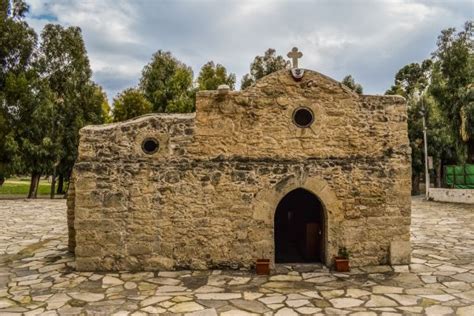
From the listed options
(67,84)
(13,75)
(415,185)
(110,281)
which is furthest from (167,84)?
(110,281)

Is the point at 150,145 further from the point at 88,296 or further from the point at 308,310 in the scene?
the point at 308,310

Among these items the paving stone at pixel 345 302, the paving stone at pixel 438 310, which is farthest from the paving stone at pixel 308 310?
the paving stone at pixel 438 310

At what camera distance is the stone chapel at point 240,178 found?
6594 mm

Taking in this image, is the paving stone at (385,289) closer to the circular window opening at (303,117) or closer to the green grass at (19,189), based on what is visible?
the circular window opening at (303,117)

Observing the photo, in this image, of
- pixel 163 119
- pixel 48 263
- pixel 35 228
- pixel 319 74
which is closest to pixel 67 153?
pixel 35 228

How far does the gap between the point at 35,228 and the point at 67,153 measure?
38.7 feet

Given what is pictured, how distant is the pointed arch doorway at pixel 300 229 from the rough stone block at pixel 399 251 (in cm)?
125

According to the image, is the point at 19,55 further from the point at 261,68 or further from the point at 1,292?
the point at 1,292

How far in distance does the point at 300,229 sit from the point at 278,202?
2025mm

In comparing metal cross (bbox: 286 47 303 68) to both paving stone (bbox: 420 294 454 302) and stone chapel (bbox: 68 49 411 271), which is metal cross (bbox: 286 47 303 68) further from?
paving stone (bbox: 420 294 454 302)

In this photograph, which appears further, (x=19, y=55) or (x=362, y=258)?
(x=19, y=55)

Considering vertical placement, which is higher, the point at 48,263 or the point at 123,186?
the point at 123,186

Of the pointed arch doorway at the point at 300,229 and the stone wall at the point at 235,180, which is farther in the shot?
the pointed arch doorway at the point at 300,229

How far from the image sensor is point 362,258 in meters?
6.70
